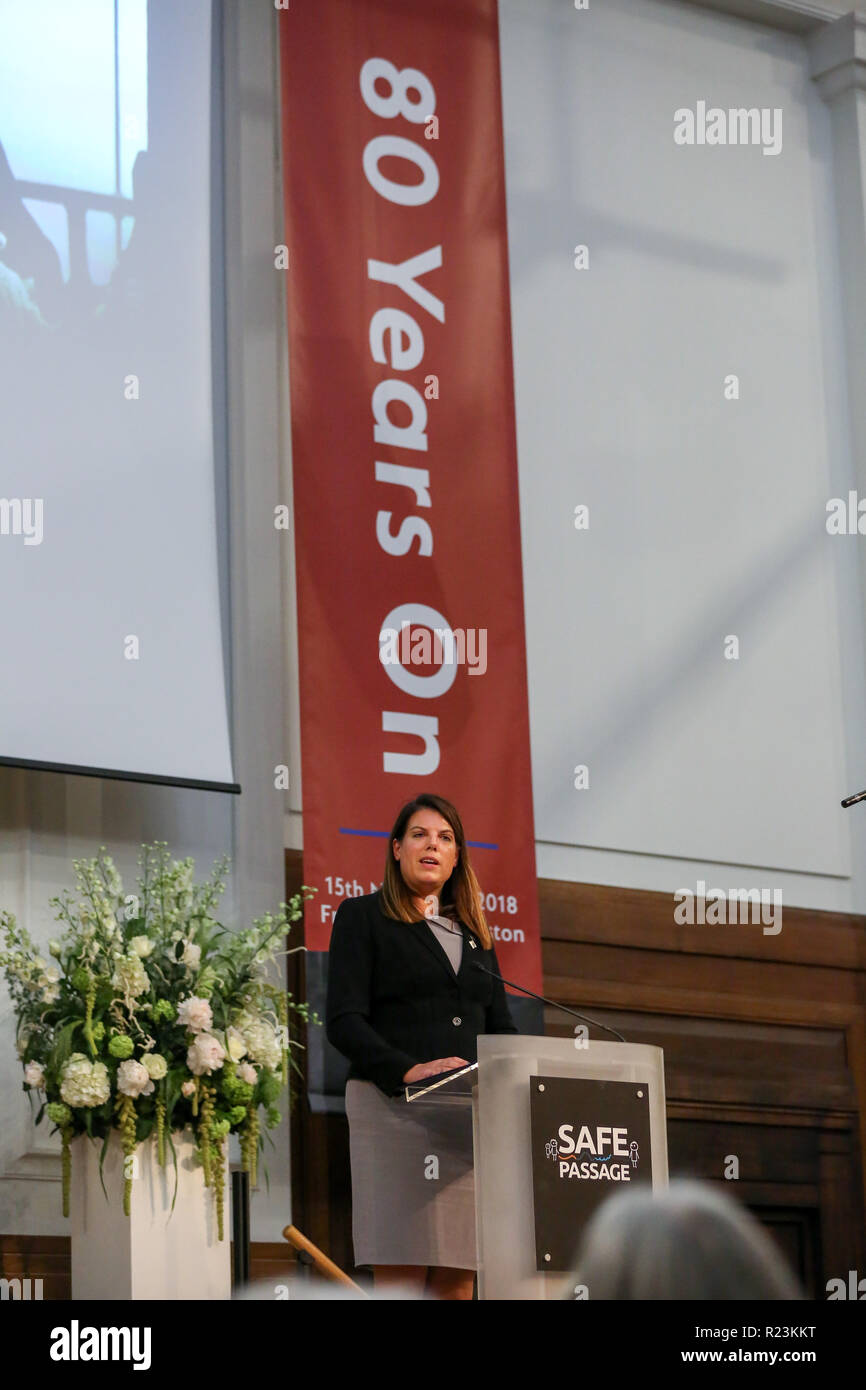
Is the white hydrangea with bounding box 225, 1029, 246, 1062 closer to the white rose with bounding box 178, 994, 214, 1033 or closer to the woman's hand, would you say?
the white rose with bounding box 178, 994, 214, 1033

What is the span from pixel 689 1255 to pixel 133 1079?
1942mm

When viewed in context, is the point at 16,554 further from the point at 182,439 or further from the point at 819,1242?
the point at 819,1242

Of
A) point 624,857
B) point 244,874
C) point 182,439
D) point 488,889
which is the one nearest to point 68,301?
point 182,439

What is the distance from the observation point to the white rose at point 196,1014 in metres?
3.69

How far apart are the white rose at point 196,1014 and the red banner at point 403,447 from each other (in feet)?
3.28

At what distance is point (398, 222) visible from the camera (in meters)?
5.40

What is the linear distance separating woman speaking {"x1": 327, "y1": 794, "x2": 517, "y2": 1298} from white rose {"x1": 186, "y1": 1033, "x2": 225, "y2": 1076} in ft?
1.46

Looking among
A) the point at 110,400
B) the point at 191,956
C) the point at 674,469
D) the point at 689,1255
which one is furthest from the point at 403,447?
the point at 689,1255

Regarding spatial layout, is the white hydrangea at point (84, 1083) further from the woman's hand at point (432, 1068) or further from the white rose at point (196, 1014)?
the woman's hand at point (432, 1068)

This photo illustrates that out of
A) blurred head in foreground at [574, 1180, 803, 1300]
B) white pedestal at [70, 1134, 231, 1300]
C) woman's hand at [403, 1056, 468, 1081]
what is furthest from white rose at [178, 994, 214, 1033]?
blurred head in foreground at [574, 1180, 803, 1300]

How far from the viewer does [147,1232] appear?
3.56m

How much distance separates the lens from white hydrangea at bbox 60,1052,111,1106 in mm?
3586
